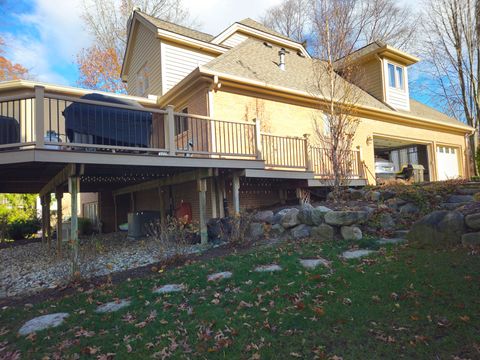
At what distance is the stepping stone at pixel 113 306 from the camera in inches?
177

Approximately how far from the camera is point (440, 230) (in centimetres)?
540

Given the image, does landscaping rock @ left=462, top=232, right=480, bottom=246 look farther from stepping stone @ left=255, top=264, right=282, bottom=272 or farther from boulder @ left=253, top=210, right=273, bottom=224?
boulder @ left=253, top=210, right=273, bottom=224

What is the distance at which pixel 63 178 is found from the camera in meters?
7.86

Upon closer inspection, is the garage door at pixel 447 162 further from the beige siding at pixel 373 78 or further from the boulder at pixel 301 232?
the boulder at pixel 301 232

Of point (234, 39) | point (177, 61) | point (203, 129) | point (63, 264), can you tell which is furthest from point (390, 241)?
point (234, 39)

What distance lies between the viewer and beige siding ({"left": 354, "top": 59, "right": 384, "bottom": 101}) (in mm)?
Result: 15492

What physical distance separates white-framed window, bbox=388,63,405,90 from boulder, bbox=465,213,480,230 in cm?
1188

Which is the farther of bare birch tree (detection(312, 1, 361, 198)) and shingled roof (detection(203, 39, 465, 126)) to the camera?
shingled roof (detection(203, 39, 465, 126))

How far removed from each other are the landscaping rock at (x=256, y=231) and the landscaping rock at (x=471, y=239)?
398cm

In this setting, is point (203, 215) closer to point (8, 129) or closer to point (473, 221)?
point (8, 129)

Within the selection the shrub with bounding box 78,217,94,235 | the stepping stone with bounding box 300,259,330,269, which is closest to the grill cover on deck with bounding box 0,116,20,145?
the stepping stone with bounding box 300,259,330,269

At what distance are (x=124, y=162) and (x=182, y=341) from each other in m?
4.48

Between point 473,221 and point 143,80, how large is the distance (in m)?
12.9

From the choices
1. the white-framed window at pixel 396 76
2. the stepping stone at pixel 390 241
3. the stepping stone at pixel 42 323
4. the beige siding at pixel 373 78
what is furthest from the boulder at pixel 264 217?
the white-framed window at pixel 396 76
